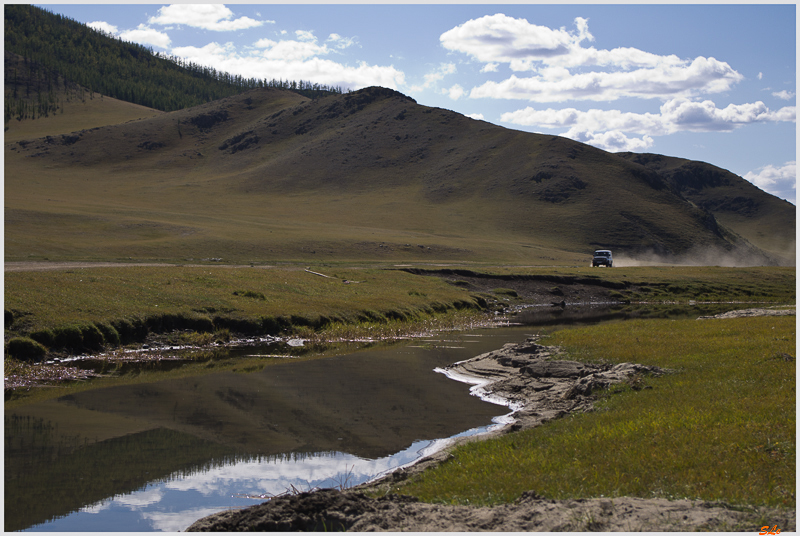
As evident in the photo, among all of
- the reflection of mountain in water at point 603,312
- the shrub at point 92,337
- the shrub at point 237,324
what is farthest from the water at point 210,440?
the reflection of mountain in water at point 603,312

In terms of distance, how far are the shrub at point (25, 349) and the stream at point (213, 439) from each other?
566 cm

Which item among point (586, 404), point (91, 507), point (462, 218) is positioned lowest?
point (91, 507)

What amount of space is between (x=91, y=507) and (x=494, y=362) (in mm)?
16223

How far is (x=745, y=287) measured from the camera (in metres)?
74.6

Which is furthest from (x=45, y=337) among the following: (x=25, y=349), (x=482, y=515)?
(x=482, y=515)

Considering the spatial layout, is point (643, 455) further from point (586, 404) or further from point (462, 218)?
point (462, 218)

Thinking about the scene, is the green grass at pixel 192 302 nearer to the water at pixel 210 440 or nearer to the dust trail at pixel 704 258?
the water at pixel 210 440

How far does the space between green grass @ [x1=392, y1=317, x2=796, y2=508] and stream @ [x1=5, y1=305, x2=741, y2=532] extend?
2.72 meters

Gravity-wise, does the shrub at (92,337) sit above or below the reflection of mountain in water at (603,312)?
below

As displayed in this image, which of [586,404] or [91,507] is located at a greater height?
[586,404]

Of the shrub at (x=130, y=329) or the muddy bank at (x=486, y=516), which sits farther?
the shrub at (x=130, y=329)

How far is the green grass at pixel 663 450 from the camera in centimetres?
920

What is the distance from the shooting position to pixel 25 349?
24.0 m

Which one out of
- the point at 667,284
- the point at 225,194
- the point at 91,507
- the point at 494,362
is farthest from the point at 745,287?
the point at 225,194
